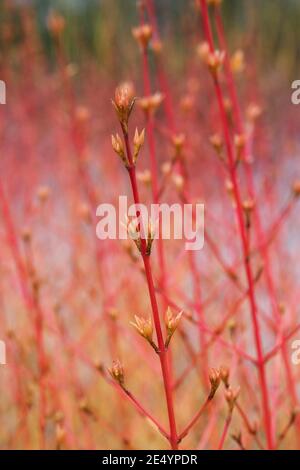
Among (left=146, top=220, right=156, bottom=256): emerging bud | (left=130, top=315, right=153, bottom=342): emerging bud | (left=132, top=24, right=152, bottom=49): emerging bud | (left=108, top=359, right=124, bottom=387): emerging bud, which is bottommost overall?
(left=108, top=359, right=124, bottom=387): emerging bud

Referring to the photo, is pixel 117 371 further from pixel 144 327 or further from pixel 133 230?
pixel 133 230

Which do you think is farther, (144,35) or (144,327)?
(144,35)

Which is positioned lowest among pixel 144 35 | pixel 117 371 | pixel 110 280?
pixel 117 371

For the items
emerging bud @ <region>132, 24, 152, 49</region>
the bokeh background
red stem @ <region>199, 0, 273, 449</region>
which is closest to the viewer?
red stem @ <region>199, 0, 273, 449</region>

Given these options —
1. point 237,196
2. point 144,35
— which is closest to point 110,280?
point 144,35

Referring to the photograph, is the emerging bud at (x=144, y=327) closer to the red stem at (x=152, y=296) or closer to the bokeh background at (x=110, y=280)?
the red stem at (x=152, y=296)

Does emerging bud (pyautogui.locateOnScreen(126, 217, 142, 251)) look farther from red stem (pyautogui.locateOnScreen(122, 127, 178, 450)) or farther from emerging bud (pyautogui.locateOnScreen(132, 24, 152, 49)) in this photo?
emerging bud (pyautogui.locateOnScreen(132, 24, 152, 49))

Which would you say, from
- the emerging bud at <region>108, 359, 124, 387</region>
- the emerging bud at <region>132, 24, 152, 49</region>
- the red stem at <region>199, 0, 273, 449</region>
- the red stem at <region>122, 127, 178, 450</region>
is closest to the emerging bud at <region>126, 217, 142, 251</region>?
the red stem at <region>122, 127, 178, 450</region>

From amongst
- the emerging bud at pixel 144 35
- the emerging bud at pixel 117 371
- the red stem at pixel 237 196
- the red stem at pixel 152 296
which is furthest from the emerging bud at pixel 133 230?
the emerging bud at pixel 144 35

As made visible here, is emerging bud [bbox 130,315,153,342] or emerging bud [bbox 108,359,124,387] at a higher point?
emerging bud [bbox 130,315,153,342]

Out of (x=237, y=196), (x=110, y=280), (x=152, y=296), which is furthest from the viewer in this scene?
(x=110, y=280)

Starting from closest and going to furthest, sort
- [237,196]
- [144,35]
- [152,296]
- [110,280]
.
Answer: [152,296] < [237,196] < [144,35] < [110,280]

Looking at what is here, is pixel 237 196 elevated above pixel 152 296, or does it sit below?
above
